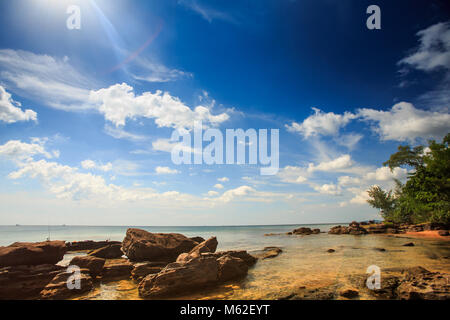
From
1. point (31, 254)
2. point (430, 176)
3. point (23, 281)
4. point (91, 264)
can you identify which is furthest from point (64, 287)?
point (430, 176)

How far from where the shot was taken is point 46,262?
13477mm

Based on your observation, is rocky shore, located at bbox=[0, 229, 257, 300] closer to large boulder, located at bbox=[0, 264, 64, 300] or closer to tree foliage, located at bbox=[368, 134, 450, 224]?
large boulder, located at bbox=[0, 264, 64, 300]

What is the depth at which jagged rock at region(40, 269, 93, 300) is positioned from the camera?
9.90 metres

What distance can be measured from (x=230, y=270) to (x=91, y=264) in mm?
9482

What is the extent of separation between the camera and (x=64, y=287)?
10227mm

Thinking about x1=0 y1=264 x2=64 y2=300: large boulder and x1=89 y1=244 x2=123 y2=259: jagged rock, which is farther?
x1=89 y1=244 x2=123 y2=259: jagged rock

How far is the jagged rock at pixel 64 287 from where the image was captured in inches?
390

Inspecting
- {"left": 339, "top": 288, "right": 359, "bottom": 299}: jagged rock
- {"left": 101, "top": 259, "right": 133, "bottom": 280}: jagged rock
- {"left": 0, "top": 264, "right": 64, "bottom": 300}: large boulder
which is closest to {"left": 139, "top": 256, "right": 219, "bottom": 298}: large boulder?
{"left": 101, "top": 259, "right": 133, "bottom": 280}: jagged rock

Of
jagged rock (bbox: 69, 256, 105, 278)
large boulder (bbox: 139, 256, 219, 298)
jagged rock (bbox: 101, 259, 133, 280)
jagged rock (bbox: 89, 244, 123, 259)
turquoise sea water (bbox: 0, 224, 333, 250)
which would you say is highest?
large boulder (bbox: 139, 256, 219, 298)

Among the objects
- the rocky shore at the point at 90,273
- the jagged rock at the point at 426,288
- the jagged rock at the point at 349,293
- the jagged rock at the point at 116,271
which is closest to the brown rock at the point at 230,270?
the rocky shore at the point at 90,273

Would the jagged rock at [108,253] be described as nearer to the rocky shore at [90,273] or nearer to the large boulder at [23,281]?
the rocky shore at [90,273]

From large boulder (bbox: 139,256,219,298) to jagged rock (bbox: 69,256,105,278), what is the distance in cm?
546

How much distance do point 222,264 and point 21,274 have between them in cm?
1117
